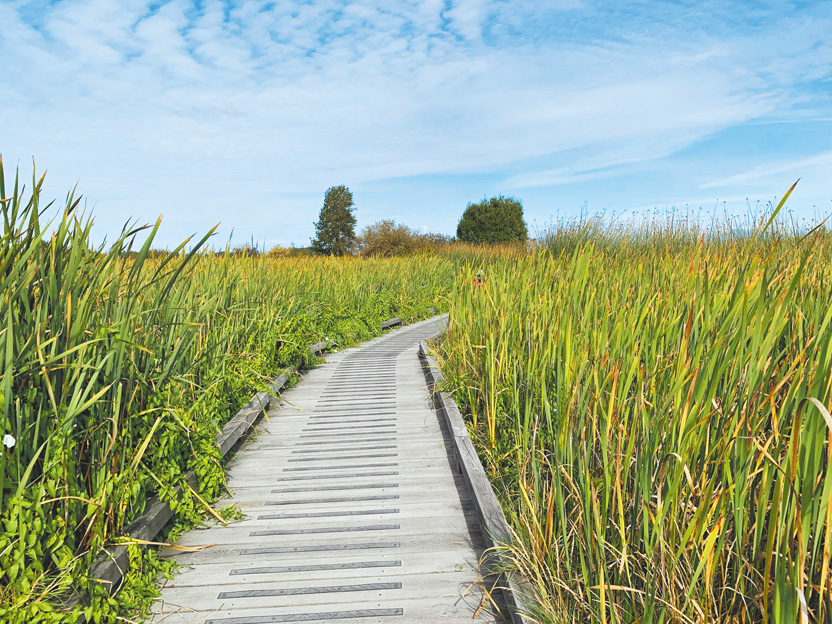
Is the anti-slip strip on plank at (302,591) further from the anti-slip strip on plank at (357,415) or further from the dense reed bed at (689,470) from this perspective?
the anti-slip strip on plank at (357,415)

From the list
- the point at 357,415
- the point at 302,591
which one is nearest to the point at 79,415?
the point at 302,591

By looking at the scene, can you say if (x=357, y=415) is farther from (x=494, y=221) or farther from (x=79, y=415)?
(x=494, y=221)

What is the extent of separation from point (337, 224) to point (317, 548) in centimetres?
4710

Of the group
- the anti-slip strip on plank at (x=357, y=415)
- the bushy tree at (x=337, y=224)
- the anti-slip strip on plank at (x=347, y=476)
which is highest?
the bushy tree at (x=337, y=224)

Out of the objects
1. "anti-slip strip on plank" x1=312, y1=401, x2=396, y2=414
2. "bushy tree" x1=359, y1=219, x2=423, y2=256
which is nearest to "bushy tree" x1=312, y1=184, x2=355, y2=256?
"bushy tree" x1=359, y1=219, x2=423, y2=256

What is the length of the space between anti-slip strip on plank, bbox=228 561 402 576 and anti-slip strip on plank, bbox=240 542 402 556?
15 cm

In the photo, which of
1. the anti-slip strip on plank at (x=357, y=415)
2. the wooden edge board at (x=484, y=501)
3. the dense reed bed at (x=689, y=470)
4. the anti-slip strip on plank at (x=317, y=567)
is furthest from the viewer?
the anti-slip strip on plank at (x=357, y=415)

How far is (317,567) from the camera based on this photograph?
2906mm

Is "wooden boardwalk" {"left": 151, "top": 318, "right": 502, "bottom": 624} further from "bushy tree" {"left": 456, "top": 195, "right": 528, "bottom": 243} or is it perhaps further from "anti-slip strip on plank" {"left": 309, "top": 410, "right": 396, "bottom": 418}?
"bushy tree" {"left": 456, "top": 195, "right": 528, "bottom": 243}

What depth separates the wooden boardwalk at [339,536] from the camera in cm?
261

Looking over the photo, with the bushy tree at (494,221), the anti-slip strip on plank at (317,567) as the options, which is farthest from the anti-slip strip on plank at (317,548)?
the bushy tree at (494,221)

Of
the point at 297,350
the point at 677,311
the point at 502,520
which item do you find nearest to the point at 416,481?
the point at 502,520

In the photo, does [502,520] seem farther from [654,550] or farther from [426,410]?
[426,410]

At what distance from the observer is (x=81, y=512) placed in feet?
8.43
